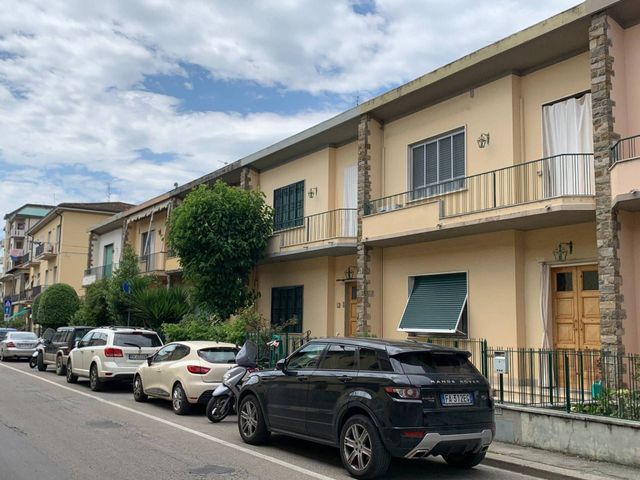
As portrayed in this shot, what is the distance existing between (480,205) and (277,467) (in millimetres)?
8668

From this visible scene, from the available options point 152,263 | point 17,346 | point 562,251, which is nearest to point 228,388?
point 562,251

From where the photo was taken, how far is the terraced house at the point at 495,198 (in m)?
11.7

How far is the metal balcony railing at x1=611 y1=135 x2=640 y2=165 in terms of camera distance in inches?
449

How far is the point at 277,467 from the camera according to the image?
7926 millimetres

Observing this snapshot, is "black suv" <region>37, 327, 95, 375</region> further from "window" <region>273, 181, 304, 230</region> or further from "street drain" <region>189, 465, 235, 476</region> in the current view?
"street drain" <region>189, 465, 235, 476</region>

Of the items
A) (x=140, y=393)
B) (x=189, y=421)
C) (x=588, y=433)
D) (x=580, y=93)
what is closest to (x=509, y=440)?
(x=588, y=433)

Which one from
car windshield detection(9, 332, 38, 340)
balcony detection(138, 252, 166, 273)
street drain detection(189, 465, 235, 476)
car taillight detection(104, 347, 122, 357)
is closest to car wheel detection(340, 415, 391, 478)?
street drain detection(189, 465, 235, 476)

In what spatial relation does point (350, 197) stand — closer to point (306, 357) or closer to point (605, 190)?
point (605, 190)

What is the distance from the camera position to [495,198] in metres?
14.0

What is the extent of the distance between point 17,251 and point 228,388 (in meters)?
58.8

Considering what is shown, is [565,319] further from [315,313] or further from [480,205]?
[315,313]

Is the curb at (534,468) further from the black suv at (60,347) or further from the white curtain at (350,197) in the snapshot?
the black suv at (60,347)

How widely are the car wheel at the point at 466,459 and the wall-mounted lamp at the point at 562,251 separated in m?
6.33

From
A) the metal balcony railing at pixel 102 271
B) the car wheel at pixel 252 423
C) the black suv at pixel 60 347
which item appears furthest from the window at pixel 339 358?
the metal balcony railing at pixel 102 271
